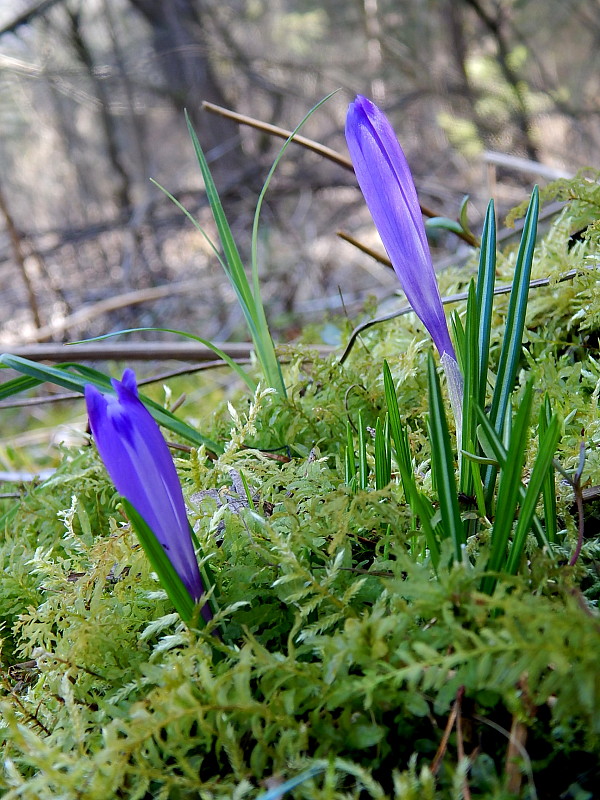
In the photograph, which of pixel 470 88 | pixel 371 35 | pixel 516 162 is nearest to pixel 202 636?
pixel 516 162

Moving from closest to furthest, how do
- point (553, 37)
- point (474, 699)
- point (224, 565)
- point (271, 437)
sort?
point (474, 699) < point (224, 565) < point (271, 437) < point (553, 37)

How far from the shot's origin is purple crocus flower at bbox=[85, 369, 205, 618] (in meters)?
0.40

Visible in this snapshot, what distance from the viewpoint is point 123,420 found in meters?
0.40

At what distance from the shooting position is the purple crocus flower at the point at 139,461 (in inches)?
15.7

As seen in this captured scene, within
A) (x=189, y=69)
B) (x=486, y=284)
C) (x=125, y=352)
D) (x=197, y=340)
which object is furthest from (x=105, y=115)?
(x=486, y=284)

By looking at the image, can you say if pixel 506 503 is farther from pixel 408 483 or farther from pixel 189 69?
pixel 189 69

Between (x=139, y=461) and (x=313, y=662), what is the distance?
18cm

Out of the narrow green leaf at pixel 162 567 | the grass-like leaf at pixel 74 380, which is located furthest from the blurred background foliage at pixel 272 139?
the narrow green leaf at pixel 162 567

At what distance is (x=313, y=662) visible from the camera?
44 centimetres

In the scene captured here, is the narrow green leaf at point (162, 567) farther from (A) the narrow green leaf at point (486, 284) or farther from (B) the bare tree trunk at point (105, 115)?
(B) the bare tree trunk at point (105, 115)

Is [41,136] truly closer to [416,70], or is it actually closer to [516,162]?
[416,70]

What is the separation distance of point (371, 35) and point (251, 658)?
4349 mm

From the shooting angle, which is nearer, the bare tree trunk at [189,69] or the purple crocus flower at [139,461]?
the purple crocus flower at [139,461]

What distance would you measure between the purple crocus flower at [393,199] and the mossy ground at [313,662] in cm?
16
